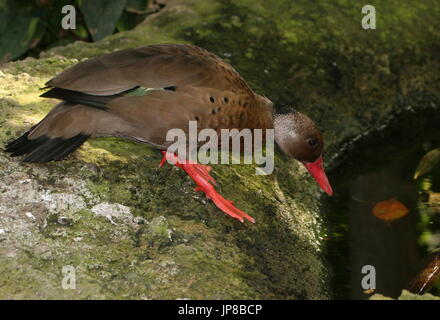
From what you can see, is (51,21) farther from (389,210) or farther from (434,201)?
(434,201)

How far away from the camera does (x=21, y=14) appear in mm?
5559

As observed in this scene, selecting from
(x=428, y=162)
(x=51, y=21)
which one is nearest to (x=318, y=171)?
(x=428, y=162)

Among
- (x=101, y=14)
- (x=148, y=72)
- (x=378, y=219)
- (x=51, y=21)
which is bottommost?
(x=378, y=219)

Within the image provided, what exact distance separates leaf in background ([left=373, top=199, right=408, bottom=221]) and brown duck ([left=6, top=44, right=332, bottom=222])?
1001 millimetres

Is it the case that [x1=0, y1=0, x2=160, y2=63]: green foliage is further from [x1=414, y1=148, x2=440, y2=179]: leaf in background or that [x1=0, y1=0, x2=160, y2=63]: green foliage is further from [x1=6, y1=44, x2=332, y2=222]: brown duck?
[x1=414, y1=148, x2=440, y2=179]: leaf in background

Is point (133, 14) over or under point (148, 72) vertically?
under

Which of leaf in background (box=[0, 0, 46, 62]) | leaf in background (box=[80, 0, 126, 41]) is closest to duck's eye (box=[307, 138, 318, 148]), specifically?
leaf in background (box=[80, 0, 126, 41])

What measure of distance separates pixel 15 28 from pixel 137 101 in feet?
7.45

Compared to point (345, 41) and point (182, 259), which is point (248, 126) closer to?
point (182, 259)

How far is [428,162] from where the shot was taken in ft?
15.7

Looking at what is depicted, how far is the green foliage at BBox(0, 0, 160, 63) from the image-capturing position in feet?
17.6

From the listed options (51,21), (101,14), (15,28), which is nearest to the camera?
(101,14)

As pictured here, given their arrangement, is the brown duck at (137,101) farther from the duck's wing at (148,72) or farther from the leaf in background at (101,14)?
the leaf in background at (101,14)
